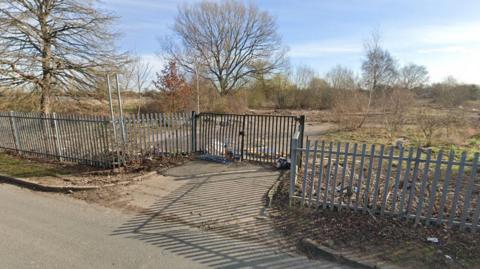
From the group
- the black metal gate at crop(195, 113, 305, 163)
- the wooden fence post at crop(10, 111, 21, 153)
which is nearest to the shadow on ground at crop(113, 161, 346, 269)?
the black metal gate at crop(195, 113, 305, 163)

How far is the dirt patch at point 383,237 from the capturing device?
3104 mm

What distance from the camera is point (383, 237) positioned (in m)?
3.57

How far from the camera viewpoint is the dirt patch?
10.2 ft

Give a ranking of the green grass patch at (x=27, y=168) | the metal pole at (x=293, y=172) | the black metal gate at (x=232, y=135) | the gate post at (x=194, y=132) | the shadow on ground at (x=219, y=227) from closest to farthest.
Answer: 1. the shadow on ground at (x=219, y=227)
2. the metal pole at (x=293, y=172)
3. the green grass patch at (x=27, y=168)
4. the black metal gate at (x=232, y=135)
5. the gate post at (x=194, y=132)

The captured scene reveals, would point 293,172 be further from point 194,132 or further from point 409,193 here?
point 194,132

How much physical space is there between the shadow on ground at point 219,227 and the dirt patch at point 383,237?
38cm

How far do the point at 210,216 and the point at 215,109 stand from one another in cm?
2168

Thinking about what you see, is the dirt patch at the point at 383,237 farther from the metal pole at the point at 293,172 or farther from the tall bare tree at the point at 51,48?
the tall bare tree at the point at 51,48

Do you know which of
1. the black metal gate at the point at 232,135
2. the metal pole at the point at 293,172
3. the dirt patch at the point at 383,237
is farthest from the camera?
the black metal gate at the point at 232,135

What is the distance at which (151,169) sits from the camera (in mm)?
7059

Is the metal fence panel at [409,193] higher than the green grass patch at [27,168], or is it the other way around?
the metal fence panel at [409,193]

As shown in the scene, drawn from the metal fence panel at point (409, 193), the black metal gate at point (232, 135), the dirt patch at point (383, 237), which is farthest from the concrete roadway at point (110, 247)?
the black metal gate at point (232, 135)

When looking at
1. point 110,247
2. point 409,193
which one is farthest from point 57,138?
point 409,193

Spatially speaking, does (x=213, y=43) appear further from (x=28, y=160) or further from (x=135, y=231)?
(x=135, y=231)
